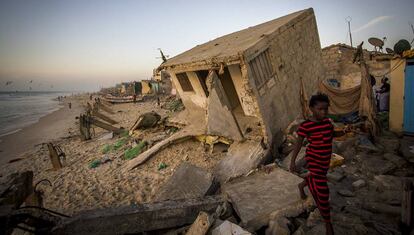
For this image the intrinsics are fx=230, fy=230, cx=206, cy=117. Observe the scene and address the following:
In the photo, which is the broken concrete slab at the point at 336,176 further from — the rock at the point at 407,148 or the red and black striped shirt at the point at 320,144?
the red and black striped shirt at the point at 320,144

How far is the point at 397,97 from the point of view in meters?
6.87

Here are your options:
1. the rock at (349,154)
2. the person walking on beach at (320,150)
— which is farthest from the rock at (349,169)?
the person walking on beach at (320,150)

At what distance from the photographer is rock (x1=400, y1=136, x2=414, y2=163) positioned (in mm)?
5219

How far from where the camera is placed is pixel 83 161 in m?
9.23

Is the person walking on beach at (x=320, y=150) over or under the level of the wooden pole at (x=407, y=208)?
over

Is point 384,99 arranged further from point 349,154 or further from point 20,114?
point 20,114

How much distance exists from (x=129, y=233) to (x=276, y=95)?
535 cm

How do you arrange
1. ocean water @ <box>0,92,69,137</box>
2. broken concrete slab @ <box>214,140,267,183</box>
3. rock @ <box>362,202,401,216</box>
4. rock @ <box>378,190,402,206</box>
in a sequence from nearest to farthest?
rock @ <box>362,202,401,216</box>, rock @ <box>378,190,402,206</box>, broken concrete slab @ <box>214,140,267,183</box>, ocean water @ <box>0,92,69,137</box>

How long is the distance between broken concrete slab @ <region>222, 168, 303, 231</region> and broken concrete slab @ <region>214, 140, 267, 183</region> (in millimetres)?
725

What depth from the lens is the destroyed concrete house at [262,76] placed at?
620cm

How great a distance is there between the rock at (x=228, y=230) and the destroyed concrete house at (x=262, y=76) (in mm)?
3645

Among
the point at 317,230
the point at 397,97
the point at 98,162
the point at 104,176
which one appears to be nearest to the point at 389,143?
the point at 397,97

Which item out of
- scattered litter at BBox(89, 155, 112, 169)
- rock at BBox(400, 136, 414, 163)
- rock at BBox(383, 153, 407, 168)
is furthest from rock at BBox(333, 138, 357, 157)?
scattered litter at BBox(89, 155, 112, 169)

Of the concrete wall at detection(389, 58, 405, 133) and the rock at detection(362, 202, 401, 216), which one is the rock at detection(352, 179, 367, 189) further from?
the concrete wall at detection(389, 58, 405, 133)
